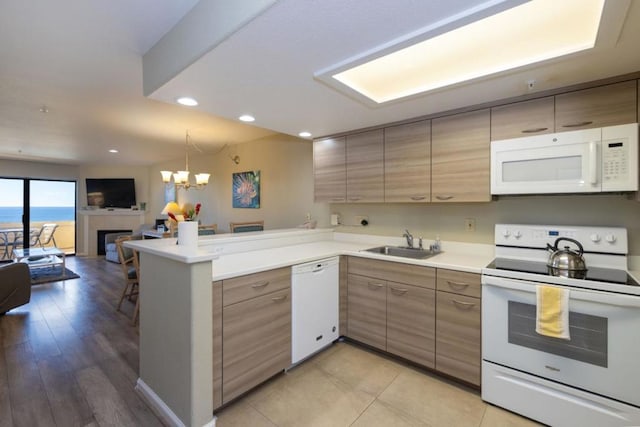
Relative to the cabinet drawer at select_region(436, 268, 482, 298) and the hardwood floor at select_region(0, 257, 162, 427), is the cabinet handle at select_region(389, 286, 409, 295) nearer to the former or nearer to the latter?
the cabinet drawer at select_region(436, 268, 482, 298)

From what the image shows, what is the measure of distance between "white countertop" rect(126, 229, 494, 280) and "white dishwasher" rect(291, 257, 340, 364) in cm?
11

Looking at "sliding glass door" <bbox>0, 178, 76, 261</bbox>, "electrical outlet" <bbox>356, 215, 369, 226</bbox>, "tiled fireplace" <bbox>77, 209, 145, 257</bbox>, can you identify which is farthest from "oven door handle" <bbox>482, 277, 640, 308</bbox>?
"sliding glass door" <bbox>0, 178, 76, 261</bbox>

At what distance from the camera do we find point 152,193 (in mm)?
8188

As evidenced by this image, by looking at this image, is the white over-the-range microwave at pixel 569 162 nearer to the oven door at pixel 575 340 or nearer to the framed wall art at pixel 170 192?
the oven door at pixel 575 340

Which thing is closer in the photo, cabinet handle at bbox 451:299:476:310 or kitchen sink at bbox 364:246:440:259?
cabinet handle at bbox 451:299:476:310

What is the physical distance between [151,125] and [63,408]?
132 inches

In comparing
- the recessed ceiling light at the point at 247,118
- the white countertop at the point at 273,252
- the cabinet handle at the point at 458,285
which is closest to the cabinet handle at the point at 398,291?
the white countertop at the point at 273,252

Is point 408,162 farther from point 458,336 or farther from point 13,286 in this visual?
point 13,286

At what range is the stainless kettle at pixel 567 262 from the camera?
5.71ft

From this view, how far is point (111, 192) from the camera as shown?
7.87m

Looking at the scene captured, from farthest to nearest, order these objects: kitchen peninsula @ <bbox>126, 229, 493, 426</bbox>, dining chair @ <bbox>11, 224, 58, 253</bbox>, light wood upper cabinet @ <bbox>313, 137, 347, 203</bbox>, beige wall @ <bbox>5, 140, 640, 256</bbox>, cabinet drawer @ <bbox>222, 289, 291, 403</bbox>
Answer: dining chair @ <bbox>11, 224, 58, 253</bbox> → light wood upper cabinet @ <bbox>313, 137, 347, 203</bbox> → beige wall @ <bbox>5, 140, 640, 256</bbox> → cabinet drawer @ <bbox>222, 289, 291, 403</bbox> → kitchen peninsula @ <bbox>126, 229, 493, 426</bbox>

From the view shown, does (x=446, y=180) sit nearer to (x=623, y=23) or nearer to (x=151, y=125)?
(x=623, y=23)

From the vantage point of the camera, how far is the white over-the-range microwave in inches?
67.0

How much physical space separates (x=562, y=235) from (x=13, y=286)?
5688 millimetres
